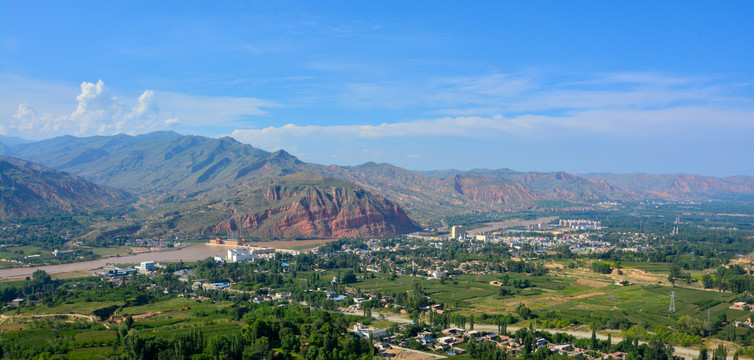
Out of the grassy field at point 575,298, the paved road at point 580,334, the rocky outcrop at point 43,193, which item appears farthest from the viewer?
the rocky outcrop at point 43,193

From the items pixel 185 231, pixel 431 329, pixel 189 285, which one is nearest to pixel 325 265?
pixel 189 285

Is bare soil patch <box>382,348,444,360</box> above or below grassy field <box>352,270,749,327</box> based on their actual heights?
below

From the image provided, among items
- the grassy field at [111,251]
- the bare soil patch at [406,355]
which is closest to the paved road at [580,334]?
the bare soil patch at [406,355]

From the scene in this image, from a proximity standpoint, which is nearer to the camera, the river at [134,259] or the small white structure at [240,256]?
the river at [134,259]

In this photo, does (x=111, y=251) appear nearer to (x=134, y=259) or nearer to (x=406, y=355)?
(x=134, y=259)

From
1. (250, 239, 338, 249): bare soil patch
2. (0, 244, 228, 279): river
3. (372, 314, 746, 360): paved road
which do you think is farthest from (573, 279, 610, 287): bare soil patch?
(250, 239, 338, 249): bare soil patch

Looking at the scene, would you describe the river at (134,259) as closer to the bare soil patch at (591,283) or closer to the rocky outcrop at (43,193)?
the rocky outcrop at (43,193)

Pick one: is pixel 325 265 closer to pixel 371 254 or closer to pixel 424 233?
pixel 371 254

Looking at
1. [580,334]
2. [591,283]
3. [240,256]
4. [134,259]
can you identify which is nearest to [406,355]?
[580,334]

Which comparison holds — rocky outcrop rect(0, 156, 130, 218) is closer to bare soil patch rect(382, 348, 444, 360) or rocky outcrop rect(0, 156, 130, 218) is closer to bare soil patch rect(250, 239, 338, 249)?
bare soil patch rect(250, 239, 338, 249)

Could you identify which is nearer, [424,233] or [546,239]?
[546,239]

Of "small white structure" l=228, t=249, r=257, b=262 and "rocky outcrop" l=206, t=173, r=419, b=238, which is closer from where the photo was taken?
"small white structure" l=228, t=249, r=257, b=262
